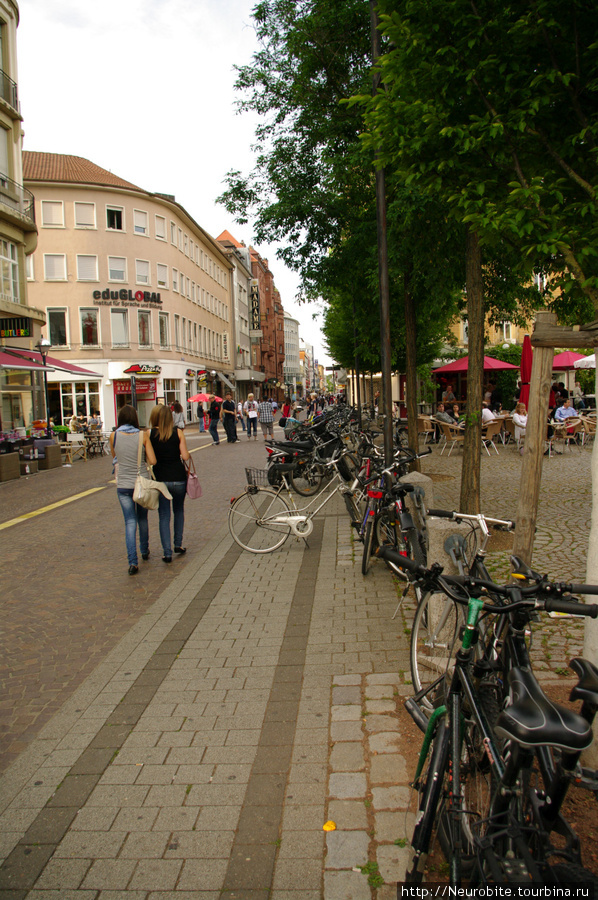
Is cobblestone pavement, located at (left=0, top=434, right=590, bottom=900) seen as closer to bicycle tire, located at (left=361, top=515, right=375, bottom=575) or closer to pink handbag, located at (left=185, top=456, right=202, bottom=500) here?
bicycle tire, located at (left=361, top=515, right=375, bottom=575)

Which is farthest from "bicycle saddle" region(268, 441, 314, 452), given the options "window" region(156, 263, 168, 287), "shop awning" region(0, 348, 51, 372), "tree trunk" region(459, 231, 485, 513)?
"window" region(156, 263, 168, 287)

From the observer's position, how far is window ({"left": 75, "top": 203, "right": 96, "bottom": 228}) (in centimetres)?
4144

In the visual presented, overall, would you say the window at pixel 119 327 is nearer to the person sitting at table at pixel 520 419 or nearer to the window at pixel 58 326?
the window at pixel 58 326

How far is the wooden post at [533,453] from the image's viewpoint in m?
4.06

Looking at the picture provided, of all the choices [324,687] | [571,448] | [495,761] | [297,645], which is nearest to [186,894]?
[495,761]

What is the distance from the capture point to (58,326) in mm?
41062

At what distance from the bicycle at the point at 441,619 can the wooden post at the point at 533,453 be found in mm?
123

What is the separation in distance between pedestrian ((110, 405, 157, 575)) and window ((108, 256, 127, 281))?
123 ft

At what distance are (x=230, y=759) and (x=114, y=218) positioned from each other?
44138 millimetres

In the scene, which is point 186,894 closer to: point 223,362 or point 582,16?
point 582,16

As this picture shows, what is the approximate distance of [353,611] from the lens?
5.77 m

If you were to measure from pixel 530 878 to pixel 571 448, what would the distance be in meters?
17.3

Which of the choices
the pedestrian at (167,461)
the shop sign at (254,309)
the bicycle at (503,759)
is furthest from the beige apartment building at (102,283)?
the bicycle at (503,759)

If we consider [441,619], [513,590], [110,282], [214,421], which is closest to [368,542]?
[441,619]
